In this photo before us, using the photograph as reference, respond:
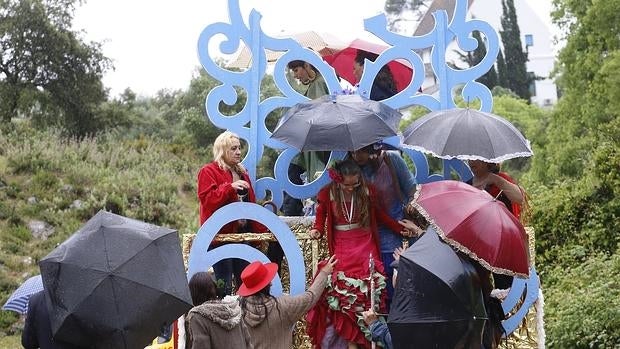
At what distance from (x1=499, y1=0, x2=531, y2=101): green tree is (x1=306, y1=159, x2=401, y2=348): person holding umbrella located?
39861mm

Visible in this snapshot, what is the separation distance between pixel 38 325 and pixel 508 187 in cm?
317

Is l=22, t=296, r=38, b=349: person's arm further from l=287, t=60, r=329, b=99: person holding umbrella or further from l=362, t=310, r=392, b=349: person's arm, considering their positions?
l=287, t=60, r=329, b=99: person holding umbrella

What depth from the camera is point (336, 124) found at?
5.86 m

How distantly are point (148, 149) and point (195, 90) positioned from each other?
7039 millimetres

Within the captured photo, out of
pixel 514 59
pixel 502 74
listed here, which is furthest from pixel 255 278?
pixel 514 59

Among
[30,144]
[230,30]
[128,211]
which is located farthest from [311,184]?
[30,144]

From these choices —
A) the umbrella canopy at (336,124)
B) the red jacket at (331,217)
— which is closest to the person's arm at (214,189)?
the umbrella canopy at (336,124)

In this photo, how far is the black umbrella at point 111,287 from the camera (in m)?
4.25

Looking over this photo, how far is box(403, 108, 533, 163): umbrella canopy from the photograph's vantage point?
568 cm

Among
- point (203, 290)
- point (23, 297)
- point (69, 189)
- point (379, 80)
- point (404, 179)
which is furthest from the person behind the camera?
point (69, 189)

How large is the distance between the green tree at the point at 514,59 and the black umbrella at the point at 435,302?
136ft

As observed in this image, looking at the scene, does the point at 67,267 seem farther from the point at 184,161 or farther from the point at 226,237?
the point at 184,161

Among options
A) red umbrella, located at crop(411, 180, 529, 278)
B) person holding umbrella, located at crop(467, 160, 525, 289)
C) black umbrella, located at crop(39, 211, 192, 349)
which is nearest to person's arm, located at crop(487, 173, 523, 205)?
person holding umbrella, located at crop(467, 160, 525, 289)

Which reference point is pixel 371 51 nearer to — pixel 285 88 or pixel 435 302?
pixel 285 88
